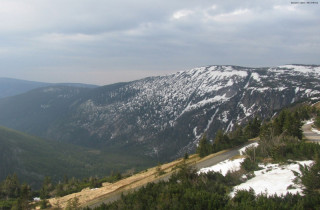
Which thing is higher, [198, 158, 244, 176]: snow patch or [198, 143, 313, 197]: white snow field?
[198, 143, 313, 197]: white snow field

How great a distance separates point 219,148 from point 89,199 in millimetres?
34032

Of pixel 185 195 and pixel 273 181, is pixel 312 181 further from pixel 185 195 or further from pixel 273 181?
pixel 185 195

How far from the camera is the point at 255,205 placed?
19125 mm

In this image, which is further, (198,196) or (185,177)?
(185,177)

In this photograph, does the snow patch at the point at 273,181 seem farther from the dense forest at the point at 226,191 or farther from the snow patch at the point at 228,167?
the snow patch at the point at 228,167

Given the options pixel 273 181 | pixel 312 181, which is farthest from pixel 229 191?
pixel 312 181

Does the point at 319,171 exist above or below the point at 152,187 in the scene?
above

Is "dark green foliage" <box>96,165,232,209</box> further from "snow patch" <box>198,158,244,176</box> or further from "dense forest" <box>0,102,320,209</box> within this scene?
"snow patch" <box>198,158,244,176</box>

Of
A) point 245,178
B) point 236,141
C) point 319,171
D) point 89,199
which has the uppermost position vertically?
point 319,171

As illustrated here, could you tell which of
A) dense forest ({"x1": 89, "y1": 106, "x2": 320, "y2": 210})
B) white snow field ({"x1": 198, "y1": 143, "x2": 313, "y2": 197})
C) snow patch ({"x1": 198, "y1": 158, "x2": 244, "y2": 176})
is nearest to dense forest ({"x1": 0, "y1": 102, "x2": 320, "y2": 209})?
dense forest ({"x1": 89, "y1": 106, "x2": 320, "y2": 210})

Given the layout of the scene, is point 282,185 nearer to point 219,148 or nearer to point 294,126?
point 294,126

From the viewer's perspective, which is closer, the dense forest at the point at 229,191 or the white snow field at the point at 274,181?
the dense forest at the point at 229,191

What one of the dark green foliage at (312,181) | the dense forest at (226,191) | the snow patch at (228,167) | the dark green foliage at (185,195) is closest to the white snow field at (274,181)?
the dark green foliage at (312,181)

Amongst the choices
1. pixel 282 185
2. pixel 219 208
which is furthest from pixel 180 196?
pixel 282 185
